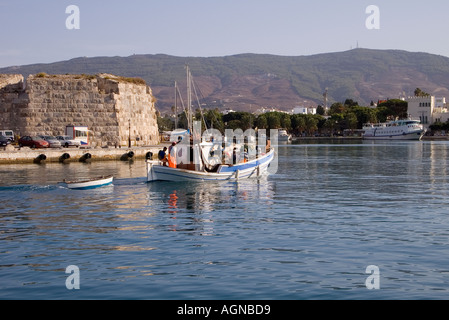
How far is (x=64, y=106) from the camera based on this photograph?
2724 inches

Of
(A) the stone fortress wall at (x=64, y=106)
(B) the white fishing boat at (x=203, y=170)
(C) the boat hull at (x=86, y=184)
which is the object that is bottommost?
(C) the boat hull at (x=86, y=184)

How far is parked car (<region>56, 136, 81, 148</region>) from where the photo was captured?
65.0 metres

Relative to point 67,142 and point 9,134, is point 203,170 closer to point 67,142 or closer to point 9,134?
point 67,142

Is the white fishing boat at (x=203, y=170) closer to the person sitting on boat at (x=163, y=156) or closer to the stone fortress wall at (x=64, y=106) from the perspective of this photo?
the person sitting on boat at (x=163, y=156)

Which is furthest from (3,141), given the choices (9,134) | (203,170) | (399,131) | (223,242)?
(399,131)

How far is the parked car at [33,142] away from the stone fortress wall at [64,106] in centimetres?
546

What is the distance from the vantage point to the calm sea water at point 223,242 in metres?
12.5

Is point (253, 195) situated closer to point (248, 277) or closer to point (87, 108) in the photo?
point (248, 277)

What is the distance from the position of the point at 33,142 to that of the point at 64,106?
8643 millimetres

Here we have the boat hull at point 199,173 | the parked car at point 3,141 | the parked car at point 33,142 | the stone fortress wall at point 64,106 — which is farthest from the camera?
the stone fortress wall at point 64,106

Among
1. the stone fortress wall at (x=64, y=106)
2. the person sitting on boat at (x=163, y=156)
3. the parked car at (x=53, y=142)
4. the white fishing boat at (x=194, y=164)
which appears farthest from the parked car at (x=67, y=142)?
the person sitting on boat at (x=163, y=156)

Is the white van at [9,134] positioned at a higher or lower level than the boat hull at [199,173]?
higher

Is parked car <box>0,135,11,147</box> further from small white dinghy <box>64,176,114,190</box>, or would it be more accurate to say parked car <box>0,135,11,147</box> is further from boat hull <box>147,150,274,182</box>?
small white dinghy <box>64,176,114,190</box>

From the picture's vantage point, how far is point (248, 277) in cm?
1320
